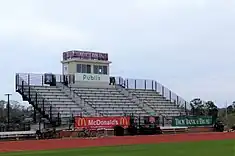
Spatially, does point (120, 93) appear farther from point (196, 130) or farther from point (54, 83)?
point (196, 130)

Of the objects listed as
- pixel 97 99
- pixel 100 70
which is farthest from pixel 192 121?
pixel 100 70

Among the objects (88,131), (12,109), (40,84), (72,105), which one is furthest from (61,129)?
(12,109)

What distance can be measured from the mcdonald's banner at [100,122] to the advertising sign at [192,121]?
635 cm

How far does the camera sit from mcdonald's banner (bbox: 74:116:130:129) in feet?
130

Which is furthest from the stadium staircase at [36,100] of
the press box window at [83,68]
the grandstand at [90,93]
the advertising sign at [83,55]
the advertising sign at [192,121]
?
the advertising sign at [192,121]

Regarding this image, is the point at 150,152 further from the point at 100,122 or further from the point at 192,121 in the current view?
the point at 192,121

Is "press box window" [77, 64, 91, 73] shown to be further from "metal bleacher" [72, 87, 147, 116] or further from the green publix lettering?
"metal bleacher" [72, 87, 147, 116]

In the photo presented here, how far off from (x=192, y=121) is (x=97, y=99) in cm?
1007

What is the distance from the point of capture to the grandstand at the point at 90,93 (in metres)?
45.9

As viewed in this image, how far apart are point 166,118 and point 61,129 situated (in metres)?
13.8

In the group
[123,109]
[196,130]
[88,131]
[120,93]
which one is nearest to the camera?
[88,131]

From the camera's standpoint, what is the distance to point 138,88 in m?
57.9

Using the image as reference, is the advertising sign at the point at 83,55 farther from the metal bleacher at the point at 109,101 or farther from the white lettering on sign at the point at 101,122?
the white lettering on sign at the point at 101,122

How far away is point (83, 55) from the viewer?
55.9m
